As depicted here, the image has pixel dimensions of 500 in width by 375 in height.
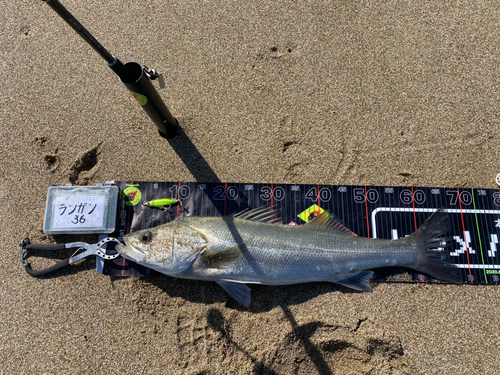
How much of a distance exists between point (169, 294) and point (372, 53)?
13.1 ft

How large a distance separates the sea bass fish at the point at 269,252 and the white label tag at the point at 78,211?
61 cm

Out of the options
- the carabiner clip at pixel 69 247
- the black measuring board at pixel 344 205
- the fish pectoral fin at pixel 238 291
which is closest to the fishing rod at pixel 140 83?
the black measuring board at pixel 344 205

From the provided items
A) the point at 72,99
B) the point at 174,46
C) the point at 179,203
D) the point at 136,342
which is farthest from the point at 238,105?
the point at 136,342

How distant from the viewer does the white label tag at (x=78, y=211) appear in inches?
131

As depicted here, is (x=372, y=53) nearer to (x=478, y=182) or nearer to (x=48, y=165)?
(x=478, y=182)

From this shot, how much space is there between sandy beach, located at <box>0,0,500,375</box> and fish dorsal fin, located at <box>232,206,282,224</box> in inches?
16.9

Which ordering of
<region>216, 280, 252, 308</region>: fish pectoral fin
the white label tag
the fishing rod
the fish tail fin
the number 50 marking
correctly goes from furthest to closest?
the number 50 marking, the white label tag, the fish tail fin, <region>216, 280, 252, 308</region>: fish pectoral fin, the fishing rod

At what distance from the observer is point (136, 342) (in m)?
3.11

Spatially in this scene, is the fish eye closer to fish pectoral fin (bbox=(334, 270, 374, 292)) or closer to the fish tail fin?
fish pectoral fin (bbox=(334, 270, 374, 292))

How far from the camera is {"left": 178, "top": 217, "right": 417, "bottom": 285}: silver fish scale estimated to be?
2990 millimetres

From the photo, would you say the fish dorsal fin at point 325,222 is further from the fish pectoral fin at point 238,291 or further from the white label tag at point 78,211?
the white label tag at point 78,211

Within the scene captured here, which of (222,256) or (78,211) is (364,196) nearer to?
(222,256)

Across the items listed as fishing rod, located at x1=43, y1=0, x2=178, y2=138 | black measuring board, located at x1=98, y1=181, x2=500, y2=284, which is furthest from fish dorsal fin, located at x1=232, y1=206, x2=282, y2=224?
fishing rod, located at x1=43, y1=0, x2=178, y2=138

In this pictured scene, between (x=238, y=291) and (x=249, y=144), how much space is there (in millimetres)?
1751
